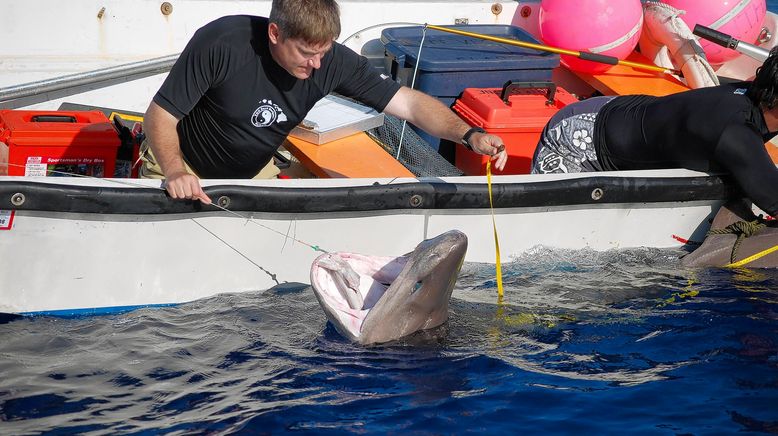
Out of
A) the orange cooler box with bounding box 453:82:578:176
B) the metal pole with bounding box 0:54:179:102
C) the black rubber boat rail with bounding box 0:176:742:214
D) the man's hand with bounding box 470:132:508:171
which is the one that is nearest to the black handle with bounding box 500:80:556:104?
the orange cooler box with bounding box 453:82:578:176

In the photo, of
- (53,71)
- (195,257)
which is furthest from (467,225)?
(53,71)

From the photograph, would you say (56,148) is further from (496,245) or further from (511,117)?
(511,117)

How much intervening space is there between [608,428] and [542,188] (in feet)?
5.08

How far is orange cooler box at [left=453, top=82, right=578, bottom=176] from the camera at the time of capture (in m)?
6.04

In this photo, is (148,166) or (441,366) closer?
(441,366)

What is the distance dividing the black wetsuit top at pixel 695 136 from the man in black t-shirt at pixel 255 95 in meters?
1.01

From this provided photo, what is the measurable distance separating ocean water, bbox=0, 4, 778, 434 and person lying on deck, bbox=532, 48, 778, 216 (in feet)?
2.12

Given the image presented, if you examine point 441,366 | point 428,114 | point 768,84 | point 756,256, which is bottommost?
point 441,366

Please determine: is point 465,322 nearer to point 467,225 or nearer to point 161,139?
point 467,225

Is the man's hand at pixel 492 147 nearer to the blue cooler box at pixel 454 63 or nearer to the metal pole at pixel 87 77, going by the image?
the blue cooler box at pixel 454 63

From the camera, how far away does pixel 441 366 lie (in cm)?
454

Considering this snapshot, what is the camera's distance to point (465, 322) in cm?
490

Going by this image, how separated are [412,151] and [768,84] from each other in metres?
2.04

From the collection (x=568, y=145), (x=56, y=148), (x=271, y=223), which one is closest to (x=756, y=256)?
(x=568, y=145)
